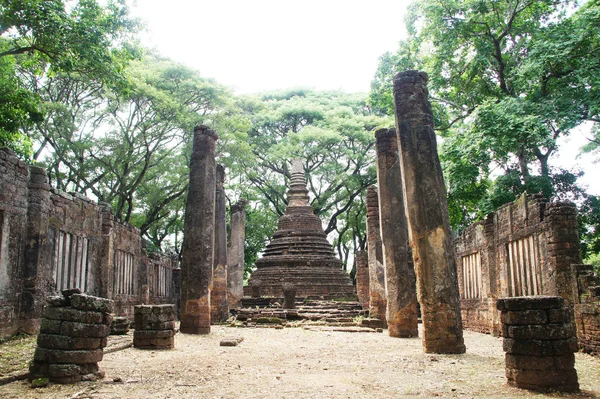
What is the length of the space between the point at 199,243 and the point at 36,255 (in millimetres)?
4036

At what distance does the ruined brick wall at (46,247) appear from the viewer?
34.7 ft

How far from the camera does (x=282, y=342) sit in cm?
1232

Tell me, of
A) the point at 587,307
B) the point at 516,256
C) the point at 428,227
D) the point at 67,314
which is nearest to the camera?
the point at 67,314

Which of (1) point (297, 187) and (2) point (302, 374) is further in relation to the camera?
(1) point (297, 187)

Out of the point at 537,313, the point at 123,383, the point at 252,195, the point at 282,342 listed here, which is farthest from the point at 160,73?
the point at 537,313

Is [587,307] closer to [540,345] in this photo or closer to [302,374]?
[540,345]

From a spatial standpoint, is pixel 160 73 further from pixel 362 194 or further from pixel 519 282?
pixel 519 282

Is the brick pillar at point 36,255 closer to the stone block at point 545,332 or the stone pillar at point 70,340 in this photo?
the stone pillar at point 70,340

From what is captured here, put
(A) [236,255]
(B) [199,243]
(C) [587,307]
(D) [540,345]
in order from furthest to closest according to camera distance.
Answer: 1. (A) [236,255]
2. (B) [199,243]
3. (C) [587,307]
4. (D) [540,345]

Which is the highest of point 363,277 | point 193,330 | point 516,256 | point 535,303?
point 516,256

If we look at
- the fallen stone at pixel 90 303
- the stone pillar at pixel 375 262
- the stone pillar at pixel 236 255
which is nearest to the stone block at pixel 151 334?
the fallen stone at pixel 90 303

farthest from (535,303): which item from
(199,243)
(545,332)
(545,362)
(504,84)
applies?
(504,84)

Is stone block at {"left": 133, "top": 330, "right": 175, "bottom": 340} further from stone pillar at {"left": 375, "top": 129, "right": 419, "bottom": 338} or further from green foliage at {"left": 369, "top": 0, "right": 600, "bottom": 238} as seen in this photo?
green foliage at {"left": 369, "top": 0, "right": 600, "bottom": 238}

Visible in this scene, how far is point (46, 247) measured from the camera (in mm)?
11609
